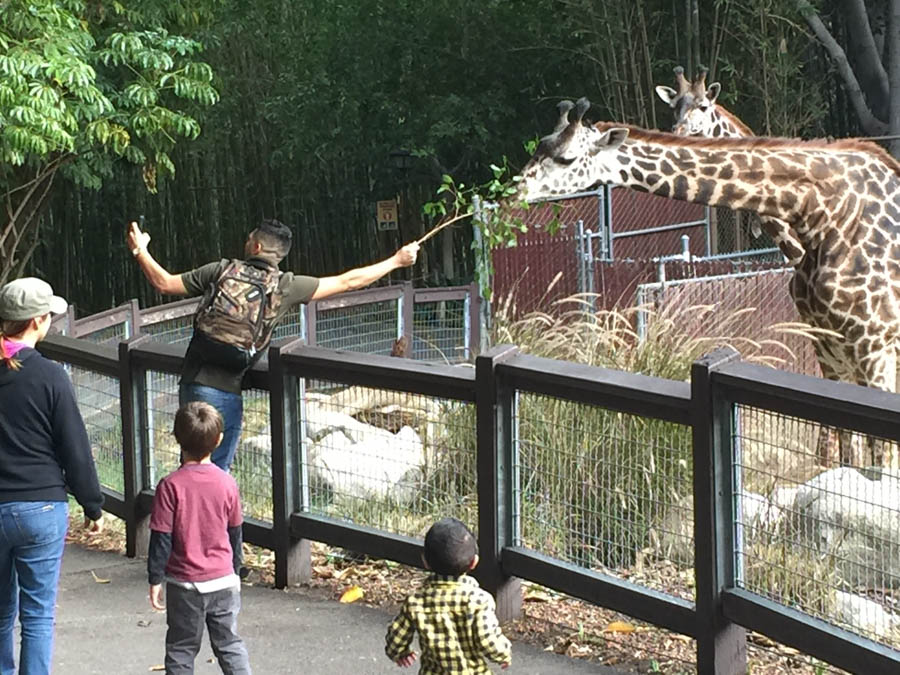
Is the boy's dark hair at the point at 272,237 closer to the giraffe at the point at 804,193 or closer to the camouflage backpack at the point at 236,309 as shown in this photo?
the camouflage backpack at the point at 236,309

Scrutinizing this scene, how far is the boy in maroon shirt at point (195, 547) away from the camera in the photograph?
16.9ft

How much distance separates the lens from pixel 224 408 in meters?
6.98

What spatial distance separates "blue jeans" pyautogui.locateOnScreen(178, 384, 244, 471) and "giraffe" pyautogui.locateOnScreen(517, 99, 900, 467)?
8.18 ft

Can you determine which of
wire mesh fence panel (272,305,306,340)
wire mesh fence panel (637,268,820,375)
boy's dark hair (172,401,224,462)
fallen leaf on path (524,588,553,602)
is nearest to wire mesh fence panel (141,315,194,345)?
wire mesh fence panel (272,305,306,340)

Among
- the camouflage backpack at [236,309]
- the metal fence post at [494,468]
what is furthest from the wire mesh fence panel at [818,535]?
the camouflage backpack at [236,309]

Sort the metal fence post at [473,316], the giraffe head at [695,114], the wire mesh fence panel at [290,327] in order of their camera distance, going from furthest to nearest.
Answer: the metal fence post at [473,316] → the wire mesh fence panel at [290,327] → the giraffe head at [695,114]

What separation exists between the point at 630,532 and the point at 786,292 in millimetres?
6289

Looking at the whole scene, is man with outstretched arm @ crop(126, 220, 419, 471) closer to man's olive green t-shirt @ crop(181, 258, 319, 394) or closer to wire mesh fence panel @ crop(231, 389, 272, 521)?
man's olive green t-shirt @ crop(181, 258, 319, 394)

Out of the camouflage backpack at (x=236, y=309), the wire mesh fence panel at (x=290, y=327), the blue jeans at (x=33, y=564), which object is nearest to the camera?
the blue jeans at (x=33, y=564)

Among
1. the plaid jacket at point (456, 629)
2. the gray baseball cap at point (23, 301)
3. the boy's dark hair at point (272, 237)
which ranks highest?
the boy's dark hair at point (272, 237)

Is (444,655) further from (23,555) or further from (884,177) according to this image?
(884,177)

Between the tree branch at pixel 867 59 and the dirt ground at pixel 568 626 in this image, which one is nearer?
the dirt ground at pixel 568 626

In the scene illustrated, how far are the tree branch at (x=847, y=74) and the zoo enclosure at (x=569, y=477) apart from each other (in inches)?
577

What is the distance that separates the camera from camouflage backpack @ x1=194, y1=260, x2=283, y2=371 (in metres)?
6.81
